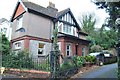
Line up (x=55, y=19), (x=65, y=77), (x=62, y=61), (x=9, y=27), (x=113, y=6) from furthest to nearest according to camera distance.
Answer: (x=9, y=27) → (x=55, y=19) → (x=62, y=61) → (x=65, y=77) → (x=113, y=6)

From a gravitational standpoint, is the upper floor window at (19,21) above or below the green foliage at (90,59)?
above

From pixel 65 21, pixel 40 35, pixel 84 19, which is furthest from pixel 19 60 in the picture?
pixel 84 19

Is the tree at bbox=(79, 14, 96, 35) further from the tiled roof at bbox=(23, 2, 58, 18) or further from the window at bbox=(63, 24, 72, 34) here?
the tiled roof at bbox=(23, 2, 58, 18)

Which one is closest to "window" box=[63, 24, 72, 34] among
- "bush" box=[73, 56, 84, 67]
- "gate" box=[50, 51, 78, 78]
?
"bush" box=[73, 56, 84, 67]

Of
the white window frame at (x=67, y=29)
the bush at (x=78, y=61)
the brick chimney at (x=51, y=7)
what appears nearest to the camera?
the bush at (x=78, y=61)

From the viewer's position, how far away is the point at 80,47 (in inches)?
973

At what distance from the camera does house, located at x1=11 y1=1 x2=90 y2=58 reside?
823 inches

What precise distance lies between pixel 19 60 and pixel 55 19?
992cm

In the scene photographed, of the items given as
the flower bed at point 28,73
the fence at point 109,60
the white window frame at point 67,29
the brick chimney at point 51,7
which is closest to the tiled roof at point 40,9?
the brick chimney at point 51,7

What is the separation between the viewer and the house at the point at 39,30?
20906 mm

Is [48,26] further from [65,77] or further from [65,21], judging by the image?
[65,77]

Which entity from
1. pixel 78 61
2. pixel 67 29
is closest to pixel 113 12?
pixel 78 61

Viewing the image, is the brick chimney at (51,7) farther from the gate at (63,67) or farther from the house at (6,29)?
the gate at (63,67)

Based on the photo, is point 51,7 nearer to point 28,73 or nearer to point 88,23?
point 28,73
